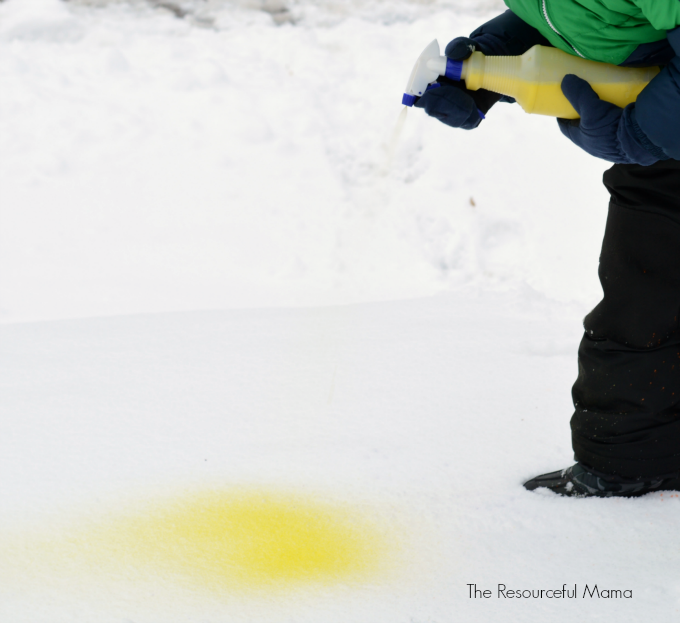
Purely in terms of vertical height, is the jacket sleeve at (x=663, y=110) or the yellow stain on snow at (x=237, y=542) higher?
the jacket sleeve at (x=663, y=110)

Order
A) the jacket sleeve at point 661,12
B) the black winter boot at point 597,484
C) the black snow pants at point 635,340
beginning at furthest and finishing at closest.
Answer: the black winter boot at point 597,484 → the black snow pants at point 635,340 → the jacket sleeve at point 661,12

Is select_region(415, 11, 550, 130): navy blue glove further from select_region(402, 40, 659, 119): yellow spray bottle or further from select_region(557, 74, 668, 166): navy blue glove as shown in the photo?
select_region(557, 74, 668, 166): navy blue glove

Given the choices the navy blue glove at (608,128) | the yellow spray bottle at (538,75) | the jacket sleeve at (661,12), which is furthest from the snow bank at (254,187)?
the jacket sleeve at (661,12)

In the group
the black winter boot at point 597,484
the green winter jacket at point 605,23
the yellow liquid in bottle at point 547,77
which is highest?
the green winter jacket at point 605,23

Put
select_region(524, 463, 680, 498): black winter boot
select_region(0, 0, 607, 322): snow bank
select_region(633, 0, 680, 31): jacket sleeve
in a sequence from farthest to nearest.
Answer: select_region(0, 0, 607, 322): snow bank < select_region(524, 463, 680, 498): black winter boot < select_region(633, 0, 680, 31): jacket sleeve

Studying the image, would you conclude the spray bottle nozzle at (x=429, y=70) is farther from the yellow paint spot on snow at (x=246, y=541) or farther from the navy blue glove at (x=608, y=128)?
the yellow paint spot on snow at (x=246, y=541)

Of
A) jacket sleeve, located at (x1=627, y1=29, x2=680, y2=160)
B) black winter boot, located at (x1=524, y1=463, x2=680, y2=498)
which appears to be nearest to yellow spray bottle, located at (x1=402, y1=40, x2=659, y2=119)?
jacket sleeve, located at (x1=627, y1=29, x2=680, y2=160)

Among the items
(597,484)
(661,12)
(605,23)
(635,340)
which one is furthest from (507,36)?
(597,484)

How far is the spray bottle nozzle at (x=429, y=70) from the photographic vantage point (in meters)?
1.24

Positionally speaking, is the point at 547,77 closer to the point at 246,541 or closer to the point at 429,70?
the point at 429,70

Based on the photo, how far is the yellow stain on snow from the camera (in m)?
1.07

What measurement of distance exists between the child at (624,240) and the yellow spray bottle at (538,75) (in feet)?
0.07

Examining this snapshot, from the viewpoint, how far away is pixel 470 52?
1232 mm

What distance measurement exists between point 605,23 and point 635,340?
51 centimetres
